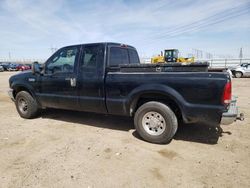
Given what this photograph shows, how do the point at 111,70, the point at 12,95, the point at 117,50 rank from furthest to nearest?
the point at 12,95 < the point at 117,50 < the point at 111,70

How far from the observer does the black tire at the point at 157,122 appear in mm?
3783

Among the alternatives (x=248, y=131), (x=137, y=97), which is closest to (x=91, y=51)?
(x=137, y=97)

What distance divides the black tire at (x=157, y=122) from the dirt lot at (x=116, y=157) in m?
0.15

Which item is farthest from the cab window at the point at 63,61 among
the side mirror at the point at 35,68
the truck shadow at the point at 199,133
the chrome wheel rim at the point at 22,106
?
the truck shadow at the point at 199,133

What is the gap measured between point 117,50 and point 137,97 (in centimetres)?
143

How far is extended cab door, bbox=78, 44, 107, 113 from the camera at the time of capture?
4.39 meters

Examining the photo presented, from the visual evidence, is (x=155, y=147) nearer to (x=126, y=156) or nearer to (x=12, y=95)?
(x=126, y=156)

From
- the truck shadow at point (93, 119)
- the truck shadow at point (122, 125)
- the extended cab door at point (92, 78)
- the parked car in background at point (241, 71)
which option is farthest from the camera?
the parked car in background at point (241, 71)

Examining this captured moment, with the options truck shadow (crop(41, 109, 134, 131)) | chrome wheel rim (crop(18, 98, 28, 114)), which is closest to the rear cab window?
truck shadow (crop(41, 109, 134, 131))

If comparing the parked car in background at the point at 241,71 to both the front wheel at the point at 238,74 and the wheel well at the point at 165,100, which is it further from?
the wheel well at the point at 165,100

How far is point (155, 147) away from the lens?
382 cm

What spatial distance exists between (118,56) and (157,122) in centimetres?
189

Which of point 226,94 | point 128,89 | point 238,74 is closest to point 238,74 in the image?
point 238,74

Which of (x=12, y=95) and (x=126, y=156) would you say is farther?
(x=12, y=95)
